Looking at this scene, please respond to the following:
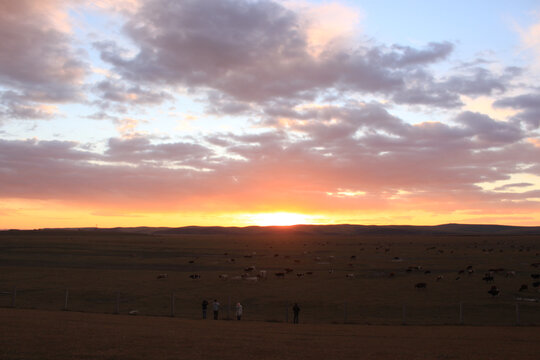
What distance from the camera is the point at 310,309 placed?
130 ft

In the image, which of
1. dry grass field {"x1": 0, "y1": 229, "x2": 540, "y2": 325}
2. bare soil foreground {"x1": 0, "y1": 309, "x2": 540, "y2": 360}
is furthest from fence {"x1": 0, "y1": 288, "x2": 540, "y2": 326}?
bare soil foreground {"x1": 0, "y1": 309, "x2": 540, "y2": 360}

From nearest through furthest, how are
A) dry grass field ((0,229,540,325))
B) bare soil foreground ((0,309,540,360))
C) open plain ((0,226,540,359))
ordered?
bare soil foreground ((0,309,540,360))
open plain ((0,226,540,359))
dry grass field ((0,229,540,325))

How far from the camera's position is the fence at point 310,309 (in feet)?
113

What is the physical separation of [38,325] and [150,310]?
14.5m

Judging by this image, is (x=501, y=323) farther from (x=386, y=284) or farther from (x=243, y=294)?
(x=243, y=294)

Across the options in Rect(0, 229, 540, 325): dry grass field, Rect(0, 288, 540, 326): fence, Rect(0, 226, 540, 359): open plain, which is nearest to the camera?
Rect(0, 226, 540, 359): open plain

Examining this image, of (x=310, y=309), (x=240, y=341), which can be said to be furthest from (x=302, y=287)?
(x=240, y=341)

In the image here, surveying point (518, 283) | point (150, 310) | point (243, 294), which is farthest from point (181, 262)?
point (518, 283)

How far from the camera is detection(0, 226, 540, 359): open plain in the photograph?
20.0m

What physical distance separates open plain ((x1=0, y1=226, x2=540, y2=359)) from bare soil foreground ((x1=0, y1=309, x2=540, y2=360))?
7 centimetres

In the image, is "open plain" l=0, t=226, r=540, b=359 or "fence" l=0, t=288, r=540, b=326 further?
"fence" l=0, t=288, r=540, b=326

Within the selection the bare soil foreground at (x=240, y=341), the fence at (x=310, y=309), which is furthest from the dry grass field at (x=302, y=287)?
the bare soil foreground at (x=240, y=341)

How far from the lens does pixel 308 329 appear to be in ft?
93.9

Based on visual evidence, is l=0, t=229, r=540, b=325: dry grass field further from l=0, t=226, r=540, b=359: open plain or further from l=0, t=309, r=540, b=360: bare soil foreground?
l=0, t=309, r=540, b=360: bare soil foreground
